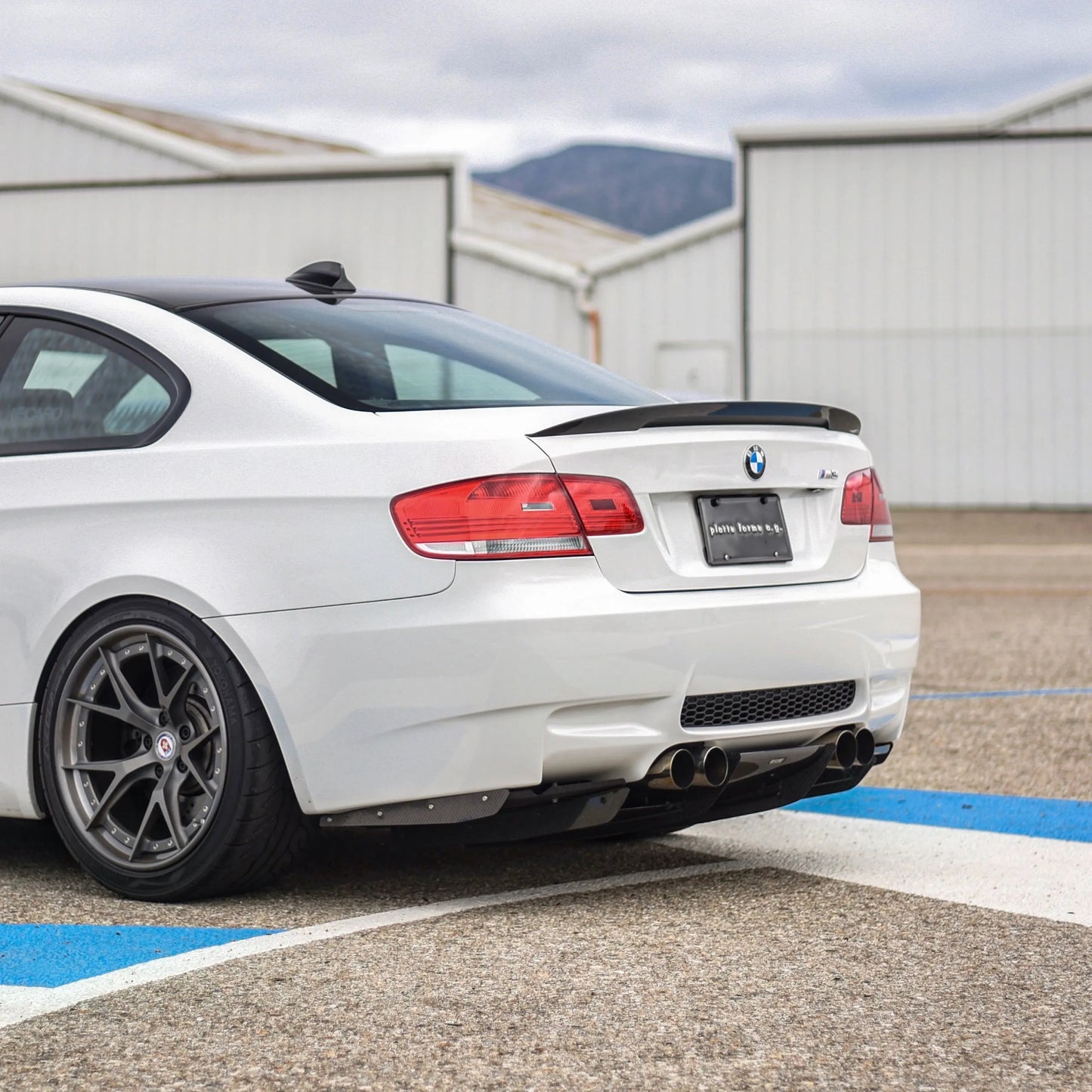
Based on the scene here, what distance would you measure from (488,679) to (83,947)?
103 cm

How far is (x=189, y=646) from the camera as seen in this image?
13.5ft

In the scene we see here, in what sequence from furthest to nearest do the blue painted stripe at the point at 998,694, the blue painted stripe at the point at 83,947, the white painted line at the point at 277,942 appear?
the blue painted stripe at the point at 998,694
the blue painted stripe at the point at 83,947
the white painted line at the point at 277,942

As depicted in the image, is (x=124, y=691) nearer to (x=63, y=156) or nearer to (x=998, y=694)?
(x=998, y=694)

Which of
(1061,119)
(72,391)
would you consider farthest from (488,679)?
(1061,119)

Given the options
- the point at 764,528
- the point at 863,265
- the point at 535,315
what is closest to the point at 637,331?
the point at 535,315

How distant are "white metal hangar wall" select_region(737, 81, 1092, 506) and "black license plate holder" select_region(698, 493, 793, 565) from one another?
18.8 m

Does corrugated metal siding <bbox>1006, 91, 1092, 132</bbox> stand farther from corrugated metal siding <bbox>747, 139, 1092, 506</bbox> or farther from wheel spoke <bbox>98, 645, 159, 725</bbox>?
wheel spoke <bbox>98, 645, 159, 725</bbox>

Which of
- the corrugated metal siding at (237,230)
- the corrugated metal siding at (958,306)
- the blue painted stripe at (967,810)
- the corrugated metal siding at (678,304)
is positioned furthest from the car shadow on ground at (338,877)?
the corrugated metal siding at (237,230)

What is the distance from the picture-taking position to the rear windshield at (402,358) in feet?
14.0

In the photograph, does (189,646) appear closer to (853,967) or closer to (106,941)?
(106,941)

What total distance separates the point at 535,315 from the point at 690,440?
66.0ft

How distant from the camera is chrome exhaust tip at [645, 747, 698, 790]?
4039 millimetres

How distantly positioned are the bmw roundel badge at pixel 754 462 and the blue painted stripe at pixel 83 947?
1.51 m

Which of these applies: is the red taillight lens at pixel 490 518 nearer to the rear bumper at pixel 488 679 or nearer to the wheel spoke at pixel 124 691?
the rear bumper at pixel 488 679
